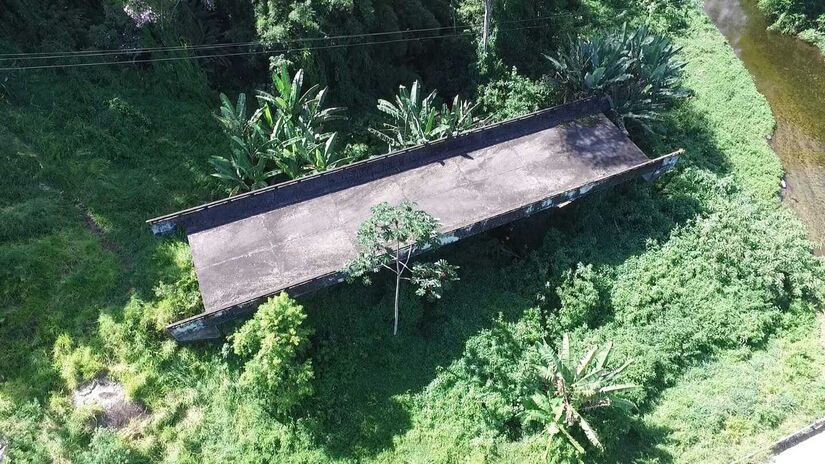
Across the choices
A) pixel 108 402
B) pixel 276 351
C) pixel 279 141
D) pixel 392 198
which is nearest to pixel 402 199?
pixel 392 198

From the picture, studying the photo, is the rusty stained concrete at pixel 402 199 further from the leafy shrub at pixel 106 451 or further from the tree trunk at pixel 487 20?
the tree trunk at pixel 487 20

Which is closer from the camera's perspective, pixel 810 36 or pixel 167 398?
pixel 167 398

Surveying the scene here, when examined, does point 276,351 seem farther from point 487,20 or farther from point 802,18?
point 802,18

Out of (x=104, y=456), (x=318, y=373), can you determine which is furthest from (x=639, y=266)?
(x=104, y=456)

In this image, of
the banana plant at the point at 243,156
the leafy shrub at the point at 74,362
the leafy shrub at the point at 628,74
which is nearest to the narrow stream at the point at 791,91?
the leafy shrub at the point at 628,74

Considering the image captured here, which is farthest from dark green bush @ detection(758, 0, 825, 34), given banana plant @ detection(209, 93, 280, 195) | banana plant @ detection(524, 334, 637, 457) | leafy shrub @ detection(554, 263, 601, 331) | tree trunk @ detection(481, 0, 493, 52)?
banana plant @ detection(209, 93, 280, 195)

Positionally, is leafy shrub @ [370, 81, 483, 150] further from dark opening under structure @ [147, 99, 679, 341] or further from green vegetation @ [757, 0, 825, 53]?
green vegetation @ [757, 0, 825, 53]

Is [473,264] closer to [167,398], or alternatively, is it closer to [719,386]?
[719,386]
